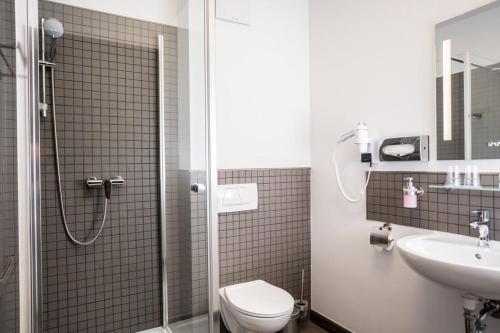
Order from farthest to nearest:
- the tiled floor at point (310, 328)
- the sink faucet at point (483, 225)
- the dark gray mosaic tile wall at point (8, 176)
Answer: the tiled floor at point (310, 328), the sink faucet at point (483, 225), the dark gray mosaic tile wall at point (8, 176)

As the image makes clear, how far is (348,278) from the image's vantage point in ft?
6.97

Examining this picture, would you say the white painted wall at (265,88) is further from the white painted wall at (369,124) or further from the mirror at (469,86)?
the mirror at (469,86)

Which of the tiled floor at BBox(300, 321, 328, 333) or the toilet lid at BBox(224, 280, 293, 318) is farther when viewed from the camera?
the tiled floor at BBox(300, 321, 328, 333)

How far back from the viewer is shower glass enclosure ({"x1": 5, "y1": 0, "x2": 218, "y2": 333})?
167cm

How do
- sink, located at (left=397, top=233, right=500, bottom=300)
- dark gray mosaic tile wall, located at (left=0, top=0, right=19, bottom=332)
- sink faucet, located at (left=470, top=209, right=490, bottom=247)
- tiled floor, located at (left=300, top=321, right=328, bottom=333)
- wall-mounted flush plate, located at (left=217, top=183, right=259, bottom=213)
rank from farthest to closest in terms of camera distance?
tiled floor, located at (left=300, top=321, right=328, bottom=333)
wall-mounted flush plate, located at (left=217, top=183, right=259, bottom=213)
sink faucet, located at (left=470, top=209, right=490, bottom=247)
dark gray mosaic tile wall, located at (left=0, top=0, right=19, bottom=332)
sink, located at (left=397, top=233, right=500, bottom=300)

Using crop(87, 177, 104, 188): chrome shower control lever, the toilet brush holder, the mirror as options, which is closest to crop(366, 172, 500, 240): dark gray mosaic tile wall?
the mirror

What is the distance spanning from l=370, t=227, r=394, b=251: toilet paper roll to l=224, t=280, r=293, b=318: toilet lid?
23.5 inches

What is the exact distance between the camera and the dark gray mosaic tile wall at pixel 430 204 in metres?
1.43

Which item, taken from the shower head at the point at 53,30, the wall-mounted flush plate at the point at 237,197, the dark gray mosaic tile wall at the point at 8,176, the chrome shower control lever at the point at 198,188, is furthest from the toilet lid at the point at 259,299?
the shower head at the point at 53,30

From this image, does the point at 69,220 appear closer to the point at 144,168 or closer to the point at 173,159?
the point at 144,168

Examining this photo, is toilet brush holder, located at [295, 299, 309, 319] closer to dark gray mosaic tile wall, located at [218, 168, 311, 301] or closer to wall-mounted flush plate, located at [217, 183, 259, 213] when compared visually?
dark gray mosaic tile wall, located at [218, 168, 311, 301]

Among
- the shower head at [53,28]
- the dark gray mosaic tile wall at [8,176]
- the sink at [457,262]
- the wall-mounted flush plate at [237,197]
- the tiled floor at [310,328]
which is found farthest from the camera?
the tiled floor at [310,328]

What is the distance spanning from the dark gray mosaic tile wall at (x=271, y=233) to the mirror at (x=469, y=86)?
1050 millimetres

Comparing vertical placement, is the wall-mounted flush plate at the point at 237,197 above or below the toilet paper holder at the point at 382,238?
above
